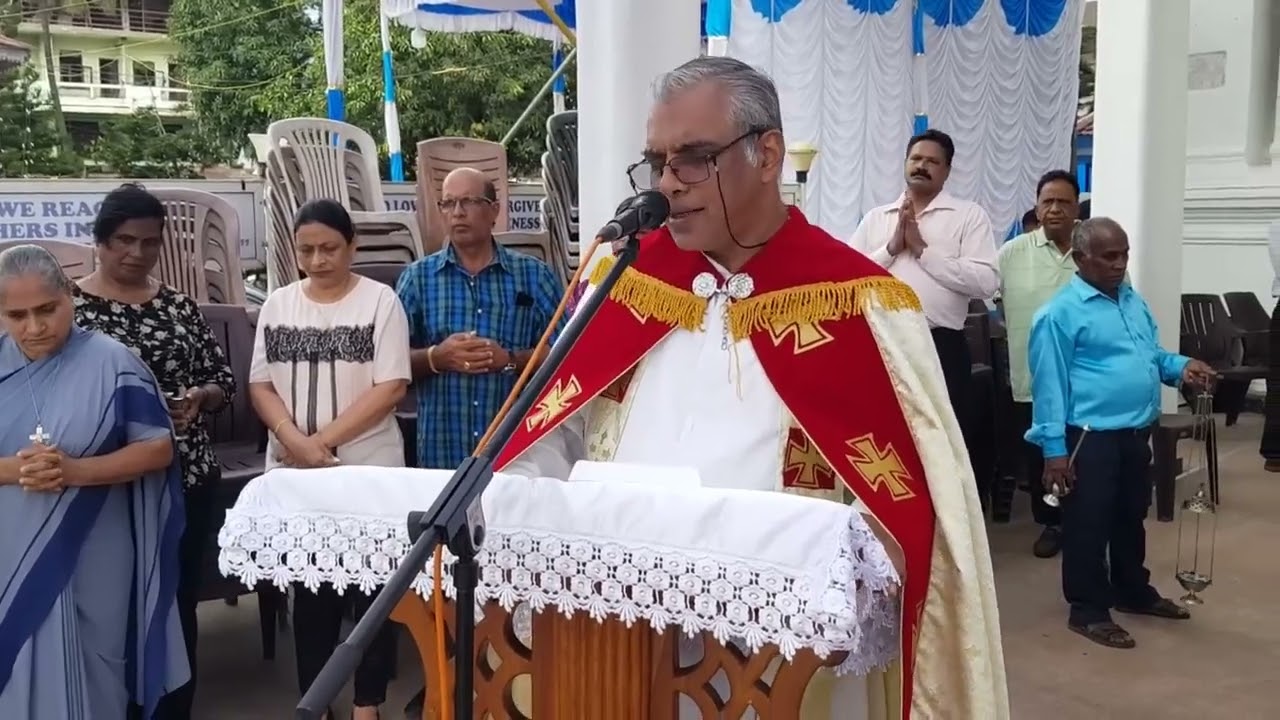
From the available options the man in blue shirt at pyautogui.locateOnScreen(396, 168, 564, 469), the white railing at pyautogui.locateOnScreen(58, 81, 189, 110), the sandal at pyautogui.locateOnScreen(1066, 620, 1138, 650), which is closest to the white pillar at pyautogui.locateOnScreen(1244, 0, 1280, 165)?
the sandal at pyautogui.locateOnScreen(1066, 620, 1138, 650)

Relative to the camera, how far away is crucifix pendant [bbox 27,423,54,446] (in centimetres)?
337

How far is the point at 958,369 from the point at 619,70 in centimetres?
234

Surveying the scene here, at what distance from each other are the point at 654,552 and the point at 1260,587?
5.09 meters

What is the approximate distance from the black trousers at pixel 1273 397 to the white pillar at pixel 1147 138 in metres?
1.46

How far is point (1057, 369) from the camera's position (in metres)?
5.02

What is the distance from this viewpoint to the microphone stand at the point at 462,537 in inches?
59.0

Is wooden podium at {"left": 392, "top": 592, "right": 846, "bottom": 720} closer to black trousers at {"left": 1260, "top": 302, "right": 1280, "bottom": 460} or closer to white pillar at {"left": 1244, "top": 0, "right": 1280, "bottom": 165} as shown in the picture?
black trousers at {"left": 1260, "top": 302, "right": 1280, "bottom": 460}

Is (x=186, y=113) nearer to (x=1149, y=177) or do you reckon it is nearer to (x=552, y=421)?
(x=1149, y=177)

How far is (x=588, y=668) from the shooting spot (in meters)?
1.98

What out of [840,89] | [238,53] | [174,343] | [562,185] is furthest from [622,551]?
[238,53]

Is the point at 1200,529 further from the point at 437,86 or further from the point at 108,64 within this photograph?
the point at 108,64

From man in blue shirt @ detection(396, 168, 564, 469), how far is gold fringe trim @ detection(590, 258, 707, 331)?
1534 millimetres

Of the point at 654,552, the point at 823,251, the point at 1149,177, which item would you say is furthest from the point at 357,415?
the point at 1149,177

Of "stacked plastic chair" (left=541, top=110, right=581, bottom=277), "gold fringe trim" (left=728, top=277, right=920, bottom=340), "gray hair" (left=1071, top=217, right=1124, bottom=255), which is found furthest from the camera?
"stacked plastic chair" (left=541, top=110, right=581, bottom=277)
